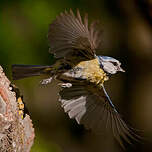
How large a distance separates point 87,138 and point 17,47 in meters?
1.56

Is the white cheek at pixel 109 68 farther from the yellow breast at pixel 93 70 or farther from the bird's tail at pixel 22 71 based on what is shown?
the bird's tail at pixel 22 71

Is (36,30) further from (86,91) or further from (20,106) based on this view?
(20,106)

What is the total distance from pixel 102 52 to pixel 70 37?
2533 millimetres

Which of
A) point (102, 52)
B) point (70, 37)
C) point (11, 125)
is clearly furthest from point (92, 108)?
point (102, 52)

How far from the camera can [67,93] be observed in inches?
127

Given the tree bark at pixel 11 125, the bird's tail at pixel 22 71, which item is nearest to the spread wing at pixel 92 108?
the bird's tail at pixel 22 71

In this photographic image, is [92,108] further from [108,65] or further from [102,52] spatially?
[102,52]

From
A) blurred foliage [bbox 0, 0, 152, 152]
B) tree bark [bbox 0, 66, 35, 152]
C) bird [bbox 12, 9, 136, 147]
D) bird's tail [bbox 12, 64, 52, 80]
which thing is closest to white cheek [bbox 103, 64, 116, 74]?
bird [bbox 12, 9, 136, 147]

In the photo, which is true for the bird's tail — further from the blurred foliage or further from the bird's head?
the blurred foliage

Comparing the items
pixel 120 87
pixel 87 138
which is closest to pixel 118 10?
pixel 120 87

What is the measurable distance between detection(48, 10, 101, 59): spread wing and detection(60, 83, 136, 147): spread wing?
38cm

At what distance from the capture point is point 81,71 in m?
2.96

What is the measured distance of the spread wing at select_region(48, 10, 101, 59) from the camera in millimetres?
2725

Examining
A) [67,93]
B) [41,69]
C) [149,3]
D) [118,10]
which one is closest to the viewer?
[41,69]
